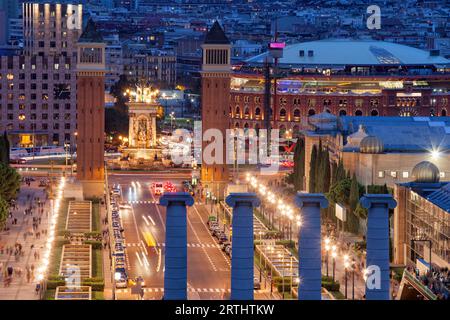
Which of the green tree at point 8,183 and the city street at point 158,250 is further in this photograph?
the green tree at point 8,183

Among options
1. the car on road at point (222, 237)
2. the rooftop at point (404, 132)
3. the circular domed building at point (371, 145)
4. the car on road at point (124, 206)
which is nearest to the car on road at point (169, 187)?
the car on road at point (124, 206)

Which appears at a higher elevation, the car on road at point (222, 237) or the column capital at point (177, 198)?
the column capital at point (177, 198)

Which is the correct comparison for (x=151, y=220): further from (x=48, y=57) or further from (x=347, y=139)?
(x=48, y=57)

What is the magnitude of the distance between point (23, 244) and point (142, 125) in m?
44.2

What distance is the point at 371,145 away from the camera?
8950 cm

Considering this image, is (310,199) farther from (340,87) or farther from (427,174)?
(340,87)

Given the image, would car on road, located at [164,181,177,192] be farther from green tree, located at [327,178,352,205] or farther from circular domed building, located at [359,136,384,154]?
green tree, located at [327,178,352,205]

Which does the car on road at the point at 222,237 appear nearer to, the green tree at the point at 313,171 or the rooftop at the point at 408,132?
the green tree at the point at 313,171

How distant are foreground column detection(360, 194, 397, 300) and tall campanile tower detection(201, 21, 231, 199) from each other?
6152 centimetres

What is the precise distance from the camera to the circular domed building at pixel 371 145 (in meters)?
89.6

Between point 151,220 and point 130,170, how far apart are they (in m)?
27.2

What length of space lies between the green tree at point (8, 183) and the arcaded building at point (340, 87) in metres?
57.4

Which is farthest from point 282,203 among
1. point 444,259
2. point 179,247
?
point 179,247

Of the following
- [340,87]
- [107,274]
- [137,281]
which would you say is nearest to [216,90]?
[107,274]
